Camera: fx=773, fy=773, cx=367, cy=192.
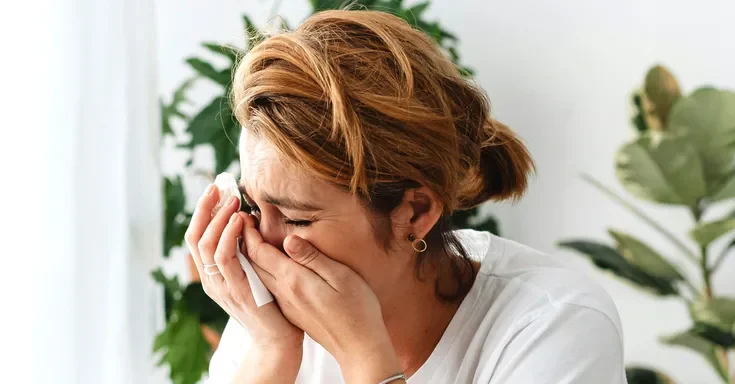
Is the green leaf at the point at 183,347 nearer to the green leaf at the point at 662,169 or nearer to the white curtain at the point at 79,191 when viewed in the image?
the white curtain at the point at 79,191

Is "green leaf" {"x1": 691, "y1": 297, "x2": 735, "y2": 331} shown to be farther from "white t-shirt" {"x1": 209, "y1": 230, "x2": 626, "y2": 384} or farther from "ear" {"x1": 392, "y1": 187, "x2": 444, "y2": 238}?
"ear" {"x1": 392, "y1": 187, "x2": 444, "y2": 238}

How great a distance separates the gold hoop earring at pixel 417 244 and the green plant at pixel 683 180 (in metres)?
0.82

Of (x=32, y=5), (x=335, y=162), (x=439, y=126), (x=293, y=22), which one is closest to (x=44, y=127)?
(x=32, y=5)

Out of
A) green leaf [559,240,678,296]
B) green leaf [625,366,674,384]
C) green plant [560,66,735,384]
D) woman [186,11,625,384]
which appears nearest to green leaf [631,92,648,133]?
green plant [560,66,735,384]

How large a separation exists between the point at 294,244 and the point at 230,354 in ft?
1.21

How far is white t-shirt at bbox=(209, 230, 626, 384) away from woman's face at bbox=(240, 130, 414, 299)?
16 cm

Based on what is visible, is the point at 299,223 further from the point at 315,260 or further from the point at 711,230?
the point at 711,230

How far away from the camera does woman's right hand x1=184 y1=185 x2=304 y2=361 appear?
3.76 feet

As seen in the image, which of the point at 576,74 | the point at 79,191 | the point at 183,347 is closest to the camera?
the point at 79,191

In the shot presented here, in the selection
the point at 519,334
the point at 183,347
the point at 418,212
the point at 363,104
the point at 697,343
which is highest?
the point at 363,104

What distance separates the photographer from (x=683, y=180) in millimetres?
1790

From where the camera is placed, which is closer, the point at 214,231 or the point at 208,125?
the point at 214,231

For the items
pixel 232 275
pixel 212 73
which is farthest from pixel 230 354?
pixel 212 73

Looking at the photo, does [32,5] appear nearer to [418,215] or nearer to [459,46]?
[418,215]
